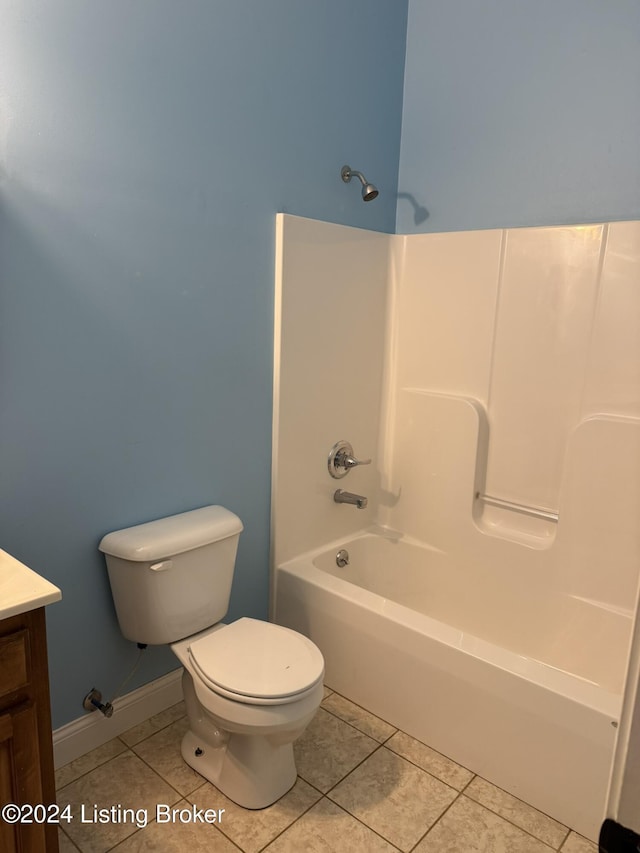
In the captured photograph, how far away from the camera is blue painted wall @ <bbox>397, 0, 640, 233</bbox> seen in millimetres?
2039

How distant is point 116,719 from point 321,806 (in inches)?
28.0

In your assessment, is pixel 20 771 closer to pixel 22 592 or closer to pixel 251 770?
pixel 22 592

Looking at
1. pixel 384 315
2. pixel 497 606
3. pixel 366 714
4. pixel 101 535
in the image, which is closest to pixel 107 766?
pixel 101 535

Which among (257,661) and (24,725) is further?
(257,661)

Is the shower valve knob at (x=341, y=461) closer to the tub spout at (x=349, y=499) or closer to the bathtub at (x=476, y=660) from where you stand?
the tub spout at (x=349, y=499)

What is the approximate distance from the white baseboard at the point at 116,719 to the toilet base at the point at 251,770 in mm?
335

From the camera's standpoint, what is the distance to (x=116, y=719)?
2.00 metres

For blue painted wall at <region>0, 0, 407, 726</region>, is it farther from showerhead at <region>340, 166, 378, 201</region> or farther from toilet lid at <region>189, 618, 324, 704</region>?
toilet lid at <region>189, 618, 324, 704</region>

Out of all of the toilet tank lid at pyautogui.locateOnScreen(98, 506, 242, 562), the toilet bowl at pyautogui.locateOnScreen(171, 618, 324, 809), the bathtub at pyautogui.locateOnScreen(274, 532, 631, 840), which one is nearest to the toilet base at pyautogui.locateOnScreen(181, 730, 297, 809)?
the toilet bowl at pyautogui.locateOnScreen(171, 618, 324, 809)

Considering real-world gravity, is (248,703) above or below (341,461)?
below

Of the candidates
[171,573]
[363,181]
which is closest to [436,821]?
[171,573]

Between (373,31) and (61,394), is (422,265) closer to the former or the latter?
(373,31)

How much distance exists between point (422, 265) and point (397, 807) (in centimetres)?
193

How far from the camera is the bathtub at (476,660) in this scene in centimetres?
170
